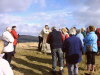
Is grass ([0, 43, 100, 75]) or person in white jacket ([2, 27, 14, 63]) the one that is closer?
person in white jacket ([2, 27, 14, 63])

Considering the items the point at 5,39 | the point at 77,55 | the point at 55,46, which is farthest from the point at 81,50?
the point at 5,39

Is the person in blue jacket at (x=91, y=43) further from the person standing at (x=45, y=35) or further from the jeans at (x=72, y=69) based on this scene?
the person standing at (x=45, y=35)

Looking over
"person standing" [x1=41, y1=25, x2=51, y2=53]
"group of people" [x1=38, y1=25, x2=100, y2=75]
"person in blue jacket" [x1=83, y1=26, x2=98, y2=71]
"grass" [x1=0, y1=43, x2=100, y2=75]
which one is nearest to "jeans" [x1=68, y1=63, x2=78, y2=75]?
"group of people" [x1=38, y1=25, x2=100, y2=75]

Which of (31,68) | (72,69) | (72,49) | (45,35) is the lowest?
(31,68)

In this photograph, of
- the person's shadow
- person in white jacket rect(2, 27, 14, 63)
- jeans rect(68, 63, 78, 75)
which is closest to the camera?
jeans rect(68, 63, 78, 75)

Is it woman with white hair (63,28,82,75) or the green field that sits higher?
woman with white hair (63,28,82,75)

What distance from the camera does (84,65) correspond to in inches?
533

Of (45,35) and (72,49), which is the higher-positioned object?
(45,35)

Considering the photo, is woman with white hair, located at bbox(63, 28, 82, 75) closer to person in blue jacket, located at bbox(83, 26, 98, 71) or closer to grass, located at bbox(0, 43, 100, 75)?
person in blue jacket, located at bbox(83, 26, 98, 71)

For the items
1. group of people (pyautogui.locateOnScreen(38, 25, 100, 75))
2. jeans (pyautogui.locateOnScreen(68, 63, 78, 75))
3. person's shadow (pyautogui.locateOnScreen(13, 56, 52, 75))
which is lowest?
person's shadow (pyautogui.locateOnScreen(13, 56, 52, 75))

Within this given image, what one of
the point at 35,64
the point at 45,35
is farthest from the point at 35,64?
the point at 45,35

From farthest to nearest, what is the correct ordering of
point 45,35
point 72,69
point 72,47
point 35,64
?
point 45,35
point 35,64
point 72,69
point 72,47

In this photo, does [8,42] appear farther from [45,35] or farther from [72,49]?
[45,35]

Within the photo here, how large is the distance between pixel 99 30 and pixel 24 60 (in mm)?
4152
